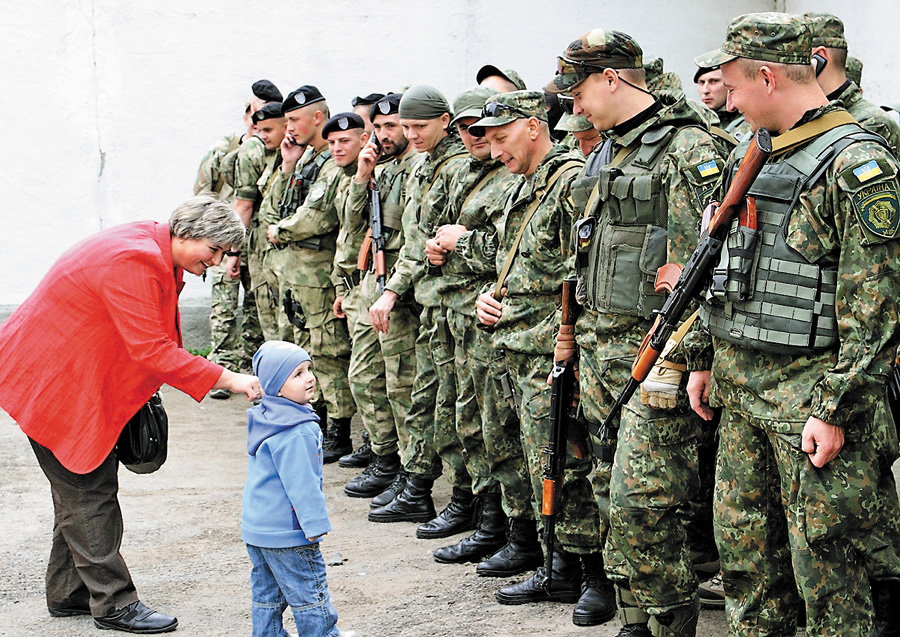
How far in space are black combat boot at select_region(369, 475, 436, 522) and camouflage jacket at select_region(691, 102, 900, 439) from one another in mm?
3269

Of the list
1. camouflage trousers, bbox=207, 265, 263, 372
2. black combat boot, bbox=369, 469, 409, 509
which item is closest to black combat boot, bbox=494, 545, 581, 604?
black combat boot, bbox=369, 469, 409, 509

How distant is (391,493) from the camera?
646cm

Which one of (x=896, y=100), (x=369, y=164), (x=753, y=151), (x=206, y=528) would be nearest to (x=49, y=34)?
(x=369, y=164)

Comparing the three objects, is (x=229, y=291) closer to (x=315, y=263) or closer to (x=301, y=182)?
(x=301, y=182)

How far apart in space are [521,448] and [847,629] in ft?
7.18

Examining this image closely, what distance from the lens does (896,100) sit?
29.2ft

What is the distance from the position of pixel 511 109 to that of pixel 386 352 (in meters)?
2.09

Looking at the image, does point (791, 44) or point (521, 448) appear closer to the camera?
point (791, 44)

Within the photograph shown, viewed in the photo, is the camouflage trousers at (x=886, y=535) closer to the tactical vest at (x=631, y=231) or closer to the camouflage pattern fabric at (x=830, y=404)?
the camouflage pattern fabric at (x=830, y=404)

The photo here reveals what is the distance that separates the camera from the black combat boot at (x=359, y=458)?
24.3 feet

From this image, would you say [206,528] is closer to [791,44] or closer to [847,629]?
[847,629]

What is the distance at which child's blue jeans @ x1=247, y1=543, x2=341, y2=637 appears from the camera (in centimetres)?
389

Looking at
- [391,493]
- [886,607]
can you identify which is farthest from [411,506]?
[886,607]

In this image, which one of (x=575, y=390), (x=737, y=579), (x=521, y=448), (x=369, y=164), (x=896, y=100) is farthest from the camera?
(x=896, y=100)
